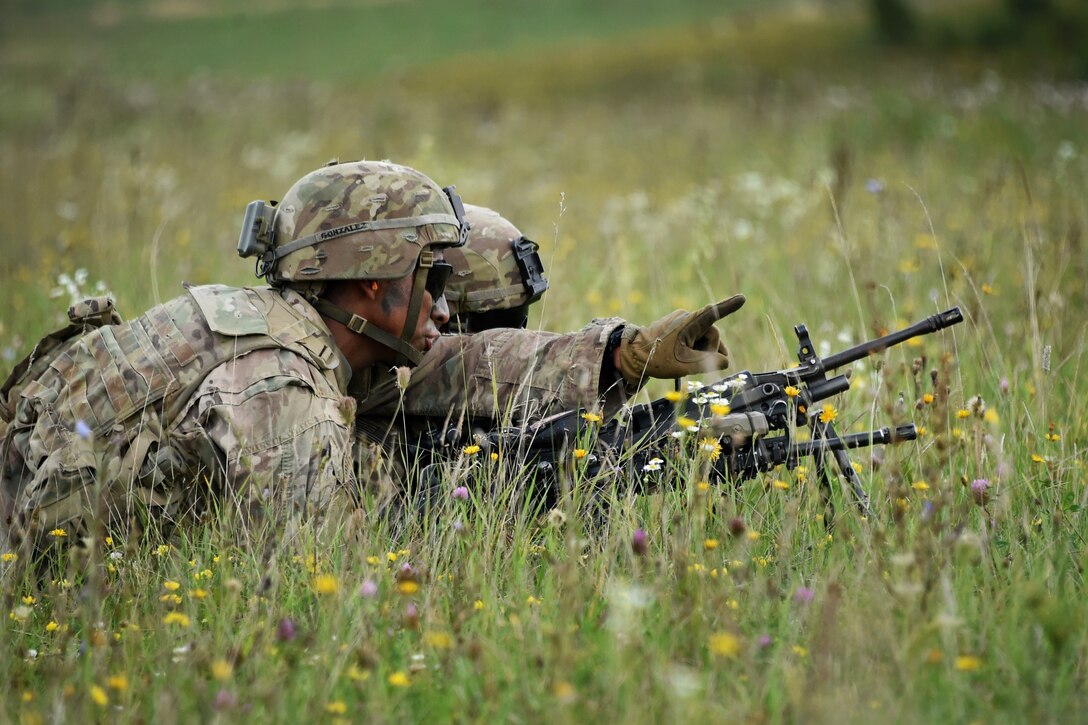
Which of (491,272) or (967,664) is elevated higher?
(491,272)

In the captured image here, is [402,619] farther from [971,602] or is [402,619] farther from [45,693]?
[971,602]

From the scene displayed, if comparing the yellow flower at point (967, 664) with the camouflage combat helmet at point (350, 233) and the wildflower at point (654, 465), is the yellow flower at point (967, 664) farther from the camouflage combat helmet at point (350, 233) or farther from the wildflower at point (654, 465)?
the camouflage combat helmet at point (350, 233)

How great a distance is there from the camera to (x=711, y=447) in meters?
2.97

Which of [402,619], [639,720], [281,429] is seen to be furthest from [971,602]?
[281,429]

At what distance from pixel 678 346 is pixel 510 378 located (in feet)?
2.42

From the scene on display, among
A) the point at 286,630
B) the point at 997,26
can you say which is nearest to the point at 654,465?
the point at 286,630

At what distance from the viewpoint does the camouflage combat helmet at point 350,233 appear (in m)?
3.51

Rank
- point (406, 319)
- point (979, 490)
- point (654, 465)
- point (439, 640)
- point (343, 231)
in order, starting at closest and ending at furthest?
point (439, 640) → point (979, 490) → point (654, 465) → point (343, 231) → point (406, 319)

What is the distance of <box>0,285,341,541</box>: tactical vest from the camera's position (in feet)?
10.7

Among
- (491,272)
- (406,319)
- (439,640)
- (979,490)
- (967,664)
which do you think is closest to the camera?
(967,664)

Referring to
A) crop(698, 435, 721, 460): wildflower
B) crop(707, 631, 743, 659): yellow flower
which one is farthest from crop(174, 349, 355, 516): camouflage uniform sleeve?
crop(707, 631, 743, 659): yellow flower

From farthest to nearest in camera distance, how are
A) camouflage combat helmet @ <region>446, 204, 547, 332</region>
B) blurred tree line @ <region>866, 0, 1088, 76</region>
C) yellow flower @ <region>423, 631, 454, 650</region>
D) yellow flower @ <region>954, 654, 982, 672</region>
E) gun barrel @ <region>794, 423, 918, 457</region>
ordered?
blurred tree line @ <region>866, 0, 1088, 76</region> → camouflage combat helmet @ <region>446, 204, 547, 332</region> → gun barrel @ <region>794, 423, 918, 457</region> → yellow flower @ <region>423, 631, 454, 650</region> → yellow flower @ <region>954, 654, 982, 672</region>

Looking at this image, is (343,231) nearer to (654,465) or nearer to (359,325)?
(359,325)

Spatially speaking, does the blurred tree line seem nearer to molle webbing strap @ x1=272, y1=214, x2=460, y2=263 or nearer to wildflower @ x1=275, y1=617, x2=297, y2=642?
molle webbing strap @ x1=272, y1=214, x2=460, y2=263
